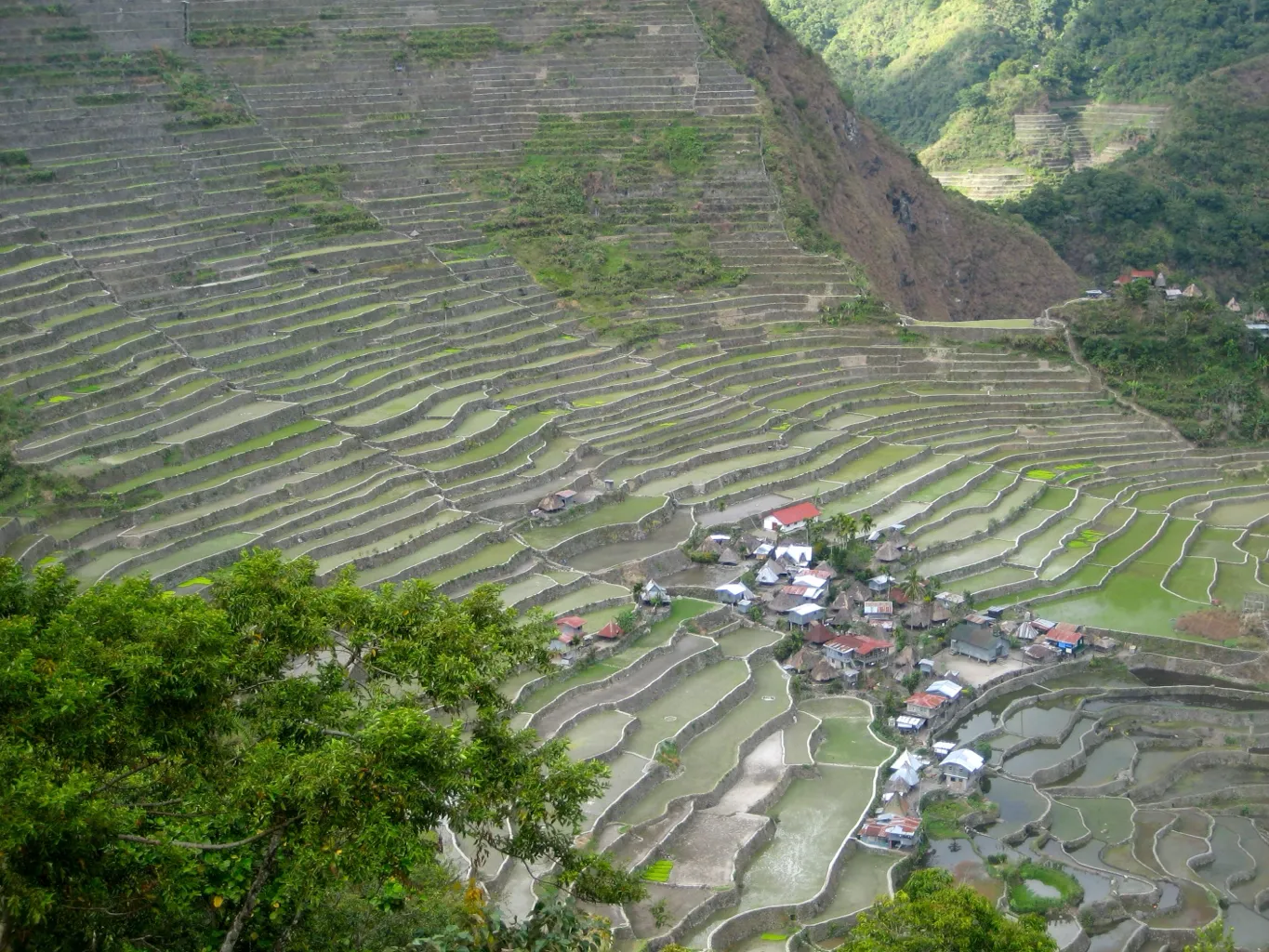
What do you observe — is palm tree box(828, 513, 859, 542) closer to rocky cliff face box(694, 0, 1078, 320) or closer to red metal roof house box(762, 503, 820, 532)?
red metal roof house box(762, 503, 820, 532)

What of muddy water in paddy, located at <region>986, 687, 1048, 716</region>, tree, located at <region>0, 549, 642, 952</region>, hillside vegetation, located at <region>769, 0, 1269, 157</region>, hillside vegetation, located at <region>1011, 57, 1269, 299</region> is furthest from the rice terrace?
hillside vegetation, located at <region>769, 0, 1269, 157</region>

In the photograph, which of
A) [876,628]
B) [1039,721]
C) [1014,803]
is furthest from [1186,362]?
[1014,803]

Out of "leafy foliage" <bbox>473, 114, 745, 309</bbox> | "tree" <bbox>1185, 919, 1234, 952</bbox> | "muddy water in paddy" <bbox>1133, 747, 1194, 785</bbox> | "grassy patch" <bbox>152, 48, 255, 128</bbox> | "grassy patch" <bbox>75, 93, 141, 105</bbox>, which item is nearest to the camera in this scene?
"tree" <bbox>1185, 919, 1234, 952</bbox>

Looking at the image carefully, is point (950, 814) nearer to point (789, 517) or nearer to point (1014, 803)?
point (1014, 803)

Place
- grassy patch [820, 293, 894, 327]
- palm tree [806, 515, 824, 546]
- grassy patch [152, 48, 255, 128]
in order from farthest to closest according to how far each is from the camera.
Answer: grassy patch [820, 293, 894, 327]
grassy patch [152, 48, 255, 128]
palm tree [806, 515, 824, 546]

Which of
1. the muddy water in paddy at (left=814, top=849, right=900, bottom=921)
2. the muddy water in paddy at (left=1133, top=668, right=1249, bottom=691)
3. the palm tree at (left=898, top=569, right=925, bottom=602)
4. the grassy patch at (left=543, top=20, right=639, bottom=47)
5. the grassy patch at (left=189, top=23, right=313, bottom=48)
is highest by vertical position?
the grassy patch at (left=189, top=23, right=313, bottom=48)

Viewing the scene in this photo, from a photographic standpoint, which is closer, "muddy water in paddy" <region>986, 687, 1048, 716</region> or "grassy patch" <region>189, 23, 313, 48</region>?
"muddy water in paddy" <region>986, 687, 1048, 716</region>

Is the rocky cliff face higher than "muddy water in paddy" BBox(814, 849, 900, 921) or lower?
higher

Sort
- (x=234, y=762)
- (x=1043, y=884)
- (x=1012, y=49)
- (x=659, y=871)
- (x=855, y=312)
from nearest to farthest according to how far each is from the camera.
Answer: (x=234, y=762) → (x=659, y=871) → (x=1043, y=884) → (x=855, y=312) → (x=1012, y=49)
